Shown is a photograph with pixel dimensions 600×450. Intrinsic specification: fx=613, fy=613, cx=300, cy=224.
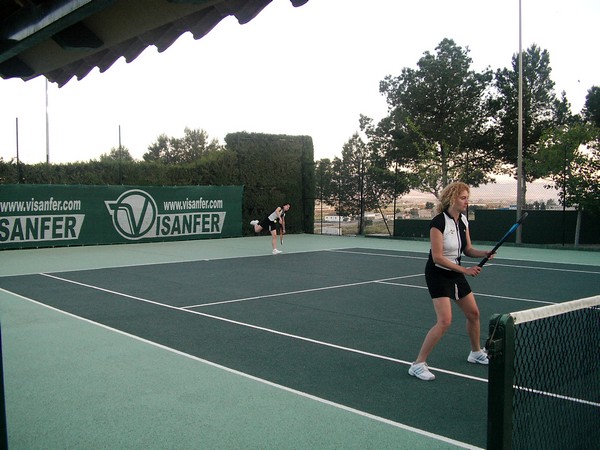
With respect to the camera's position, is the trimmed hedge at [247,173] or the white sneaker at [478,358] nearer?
the white sneaker at [478,358]

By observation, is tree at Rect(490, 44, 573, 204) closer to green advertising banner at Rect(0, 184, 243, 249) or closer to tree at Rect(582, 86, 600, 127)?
tree at Rect(582, 86, 600, 127)

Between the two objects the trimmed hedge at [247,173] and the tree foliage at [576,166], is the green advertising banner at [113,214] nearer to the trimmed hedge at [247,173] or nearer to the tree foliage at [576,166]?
the trimmed hedge at [247,173]

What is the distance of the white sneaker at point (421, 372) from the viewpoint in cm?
579

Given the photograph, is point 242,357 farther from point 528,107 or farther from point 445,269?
point 528,107

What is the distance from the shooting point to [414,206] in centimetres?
2845

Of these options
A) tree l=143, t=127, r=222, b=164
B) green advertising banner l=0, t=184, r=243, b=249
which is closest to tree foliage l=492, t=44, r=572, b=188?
green advertising banner l=0, t=184, r=243, b=249

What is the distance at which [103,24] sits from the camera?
258 centimetres

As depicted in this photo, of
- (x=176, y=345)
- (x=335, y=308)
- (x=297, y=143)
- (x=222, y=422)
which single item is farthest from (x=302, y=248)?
(x=222, y=422)

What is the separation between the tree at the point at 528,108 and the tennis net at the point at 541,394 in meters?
34.1

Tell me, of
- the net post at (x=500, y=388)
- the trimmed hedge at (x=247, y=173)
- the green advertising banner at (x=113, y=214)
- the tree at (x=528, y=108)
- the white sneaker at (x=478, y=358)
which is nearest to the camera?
the net post at (x=500, y=388)

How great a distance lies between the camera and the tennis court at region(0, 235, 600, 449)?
4527mm

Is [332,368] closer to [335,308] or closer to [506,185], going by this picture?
[335,308]

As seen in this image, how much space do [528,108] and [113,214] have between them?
37616 millimetres

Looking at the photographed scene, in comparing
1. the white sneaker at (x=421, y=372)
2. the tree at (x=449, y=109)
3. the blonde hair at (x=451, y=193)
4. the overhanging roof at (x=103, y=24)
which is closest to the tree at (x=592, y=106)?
the tree at (x=449, y=109)
